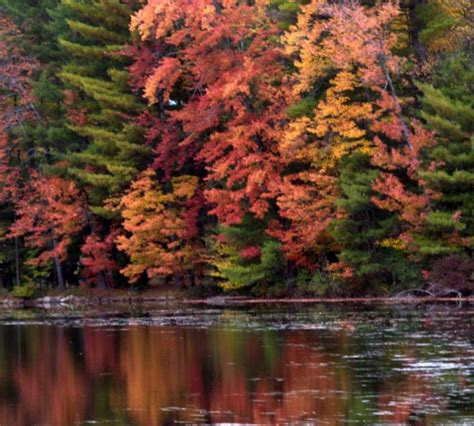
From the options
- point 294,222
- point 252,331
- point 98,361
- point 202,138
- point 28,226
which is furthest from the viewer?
point 28,226

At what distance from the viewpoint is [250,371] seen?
2405cm

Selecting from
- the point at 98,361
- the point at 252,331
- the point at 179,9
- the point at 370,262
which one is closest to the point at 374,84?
the point at 370,262

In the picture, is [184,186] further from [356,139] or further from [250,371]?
[250,371]

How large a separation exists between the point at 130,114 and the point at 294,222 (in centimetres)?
1286

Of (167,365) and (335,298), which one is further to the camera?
(335,298)

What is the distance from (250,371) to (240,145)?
26432 millimetres

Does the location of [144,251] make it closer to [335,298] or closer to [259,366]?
[335,298]

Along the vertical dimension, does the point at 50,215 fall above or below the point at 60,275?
above

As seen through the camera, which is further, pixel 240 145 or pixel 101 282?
pixel 101 282

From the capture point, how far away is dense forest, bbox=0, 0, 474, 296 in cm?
4378

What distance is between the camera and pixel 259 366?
2477 cm

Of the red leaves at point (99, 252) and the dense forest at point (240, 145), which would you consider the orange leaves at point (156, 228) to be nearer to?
the dense forest at point (240, 145)

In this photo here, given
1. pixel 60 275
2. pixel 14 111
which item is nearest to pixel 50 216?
pixel 60 275

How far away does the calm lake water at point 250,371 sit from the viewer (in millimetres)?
18797
